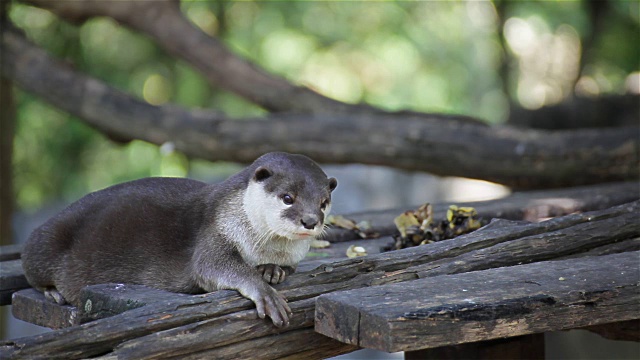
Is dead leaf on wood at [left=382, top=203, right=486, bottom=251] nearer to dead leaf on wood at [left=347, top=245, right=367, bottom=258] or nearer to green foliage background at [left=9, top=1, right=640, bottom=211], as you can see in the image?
dead leaf on wood at [left=347, top=245, right=367, bottom=258]

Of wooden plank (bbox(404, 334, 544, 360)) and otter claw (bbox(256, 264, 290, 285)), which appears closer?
otter claw (bbox(256, 264, 290, 285))

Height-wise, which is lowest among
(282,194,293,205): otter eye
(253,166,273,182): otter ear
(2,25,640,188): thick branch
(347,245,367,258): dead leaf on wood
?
(347,245,367,258): dead leaf on wood

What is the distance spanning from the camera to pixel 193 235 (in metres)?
3.10

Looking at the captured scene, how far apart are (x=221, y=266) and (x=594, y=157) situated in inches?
124

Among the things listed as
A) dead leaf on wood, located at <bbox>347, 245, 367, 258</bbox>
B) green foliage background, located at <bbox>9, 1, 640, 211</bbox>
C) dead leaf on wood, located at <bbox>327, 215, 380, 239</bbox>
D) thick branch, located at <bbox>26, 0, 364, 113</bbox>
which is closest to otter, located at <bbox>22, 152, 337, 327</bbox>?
dead leaf on wood, located at <bbox>347, 245, 367, 258</bbox>

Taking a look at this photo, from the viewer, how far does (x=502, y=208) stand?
4258 mm

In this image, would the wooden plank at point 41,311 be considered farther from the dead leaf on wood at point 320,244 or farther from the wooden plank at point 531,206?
the wooden plank at point 531,206

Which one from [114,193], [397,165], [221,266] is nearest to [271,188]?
[221,266]

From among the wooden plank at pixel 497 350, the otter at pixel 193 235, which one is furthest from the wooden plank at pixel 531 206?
the otter at pixel 193 235

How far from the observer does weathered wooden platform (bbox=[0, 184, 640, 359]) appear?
240 centimetres

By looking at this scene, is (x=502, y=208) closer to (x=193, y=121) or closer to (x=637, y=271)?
(x=637, y=271)

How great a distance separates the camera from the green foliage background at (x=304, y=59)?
948 cm

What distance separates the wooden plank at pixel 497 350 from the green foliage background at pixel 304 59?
4880mm

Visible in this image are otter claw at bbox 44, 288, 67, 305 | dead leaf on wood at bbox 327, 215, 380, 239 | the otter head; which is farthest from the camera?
dead leaf on wood at bbox 327, 215, 380, 239
